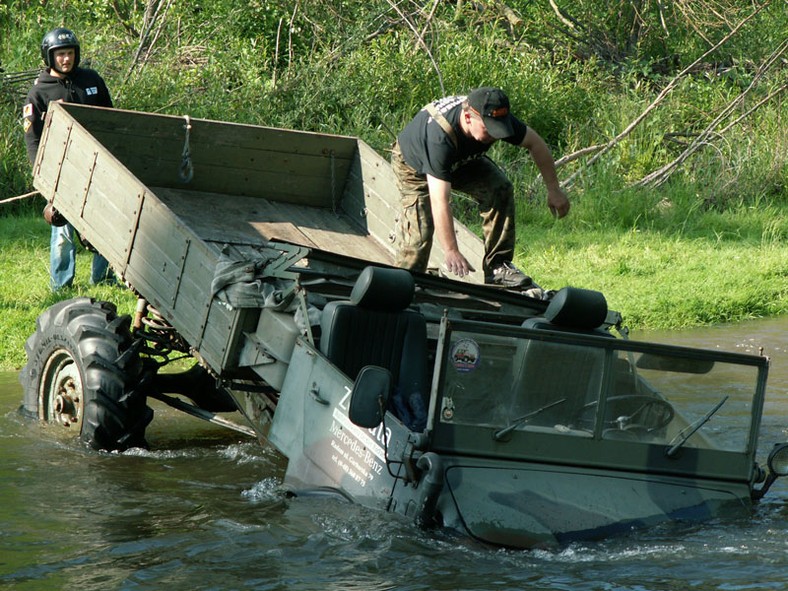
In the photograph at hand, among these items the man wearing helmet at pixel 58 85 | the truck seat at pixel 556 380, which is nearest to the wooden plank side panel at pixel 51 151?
the man wearing helmet at pixel 58 85

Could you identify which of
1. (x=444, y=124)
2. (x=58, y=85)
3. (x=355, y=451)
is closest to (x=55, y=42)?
(x=58, y=85)

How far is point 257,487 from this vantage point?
6.88m

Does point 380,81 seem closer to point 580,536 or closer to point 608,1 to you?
point 608,1

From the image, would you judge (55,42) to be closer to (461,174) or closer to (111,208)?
(111,208)

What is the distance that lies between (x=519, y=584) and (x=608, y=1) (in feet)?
52.8

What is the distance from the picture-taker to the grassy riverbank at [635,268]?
11.2m

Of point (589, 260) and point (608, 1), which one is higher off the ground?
point (608, 1)

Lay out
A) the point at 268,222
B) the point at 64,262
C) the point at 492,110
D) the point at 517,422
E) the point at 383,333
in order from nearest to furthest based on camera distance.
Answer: the point at 517,422, the point at 383,333, the point at 492,110, the point at 268,222, the point at 64,262

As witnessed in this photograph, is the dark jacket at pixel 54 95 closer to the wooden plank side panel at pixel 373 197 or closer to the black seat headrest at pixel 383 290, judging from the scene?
the wooden plank side panel at pixel 373 197

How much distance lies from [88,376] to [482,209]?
9.12 ft

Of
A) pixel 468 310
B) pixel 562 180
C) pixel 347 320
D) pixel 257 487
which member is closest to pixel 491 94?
pixel 468 310

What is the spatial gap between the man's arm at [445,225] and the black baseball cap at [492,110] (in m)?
0.43

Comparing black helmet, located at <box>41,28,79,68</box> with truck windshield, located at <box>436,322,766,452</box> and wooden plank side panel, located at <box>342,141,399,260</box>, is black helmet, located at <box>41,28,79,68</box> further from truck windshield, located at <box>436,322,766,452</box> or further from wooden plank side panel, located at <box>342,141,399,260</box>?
truck windshield, located at <box>436,322,766,452</box>

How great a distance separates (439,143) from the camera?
7.76 m
